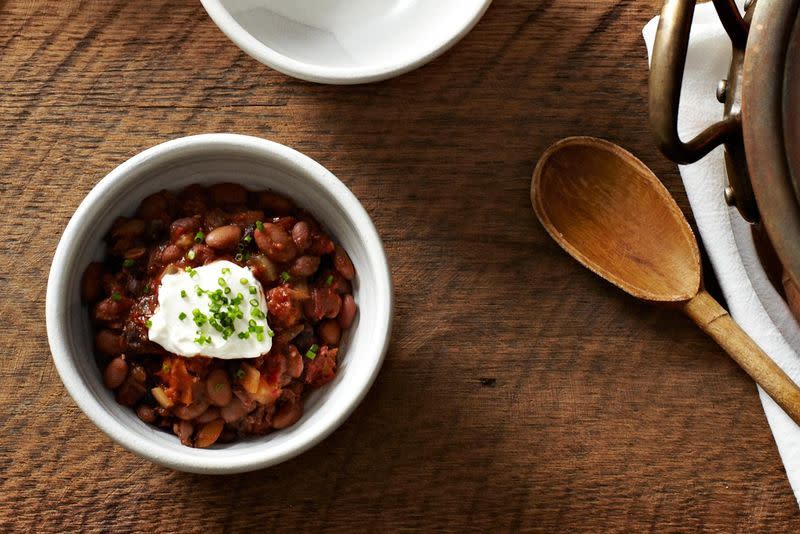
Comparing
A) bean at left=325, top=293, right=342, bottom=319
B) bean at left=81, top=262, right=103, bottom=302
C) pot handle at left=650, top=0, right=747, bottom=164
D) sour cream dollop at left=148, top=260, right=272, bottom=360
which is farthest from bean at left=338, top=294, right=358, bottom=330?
pot handle at left=650, top=0, right=747, bottom=164

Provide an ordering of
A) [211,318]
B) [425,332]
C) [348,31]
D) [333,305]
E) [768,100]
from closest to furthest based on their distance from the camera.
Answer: [768,100]
[211,318]
[333,305]
[425,332]
[348,31]

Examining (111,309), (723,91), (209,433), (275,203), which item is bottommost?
(209,433)

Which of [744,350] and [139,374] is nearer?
[139,374]

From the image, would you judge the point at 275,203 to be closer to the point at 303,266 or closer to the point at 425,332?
the point at 303,266

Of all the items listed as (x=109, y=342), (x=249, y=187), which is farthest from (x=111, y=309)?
(x=249, y=187)

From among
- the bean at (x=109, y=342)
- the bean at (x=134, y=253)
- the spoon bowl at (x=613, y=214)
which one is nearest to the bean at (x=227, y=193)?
the bean at (x=134, y=253)

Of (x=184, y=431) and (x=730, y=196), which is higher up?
(x=730, y=196)

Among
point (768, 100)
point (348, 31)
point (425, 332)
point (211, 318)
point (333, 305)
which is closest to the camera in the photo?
point (768, 100)
